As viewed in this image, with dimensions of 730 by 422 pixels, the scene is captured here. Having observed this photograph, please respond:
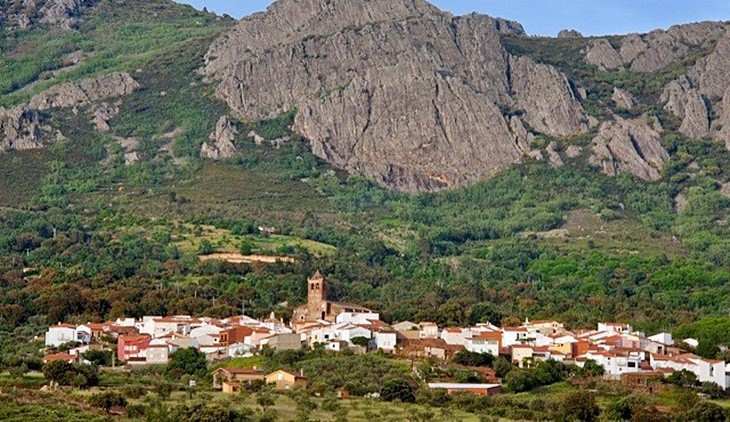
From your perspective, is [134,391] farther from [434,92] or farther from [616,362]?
[434,92]

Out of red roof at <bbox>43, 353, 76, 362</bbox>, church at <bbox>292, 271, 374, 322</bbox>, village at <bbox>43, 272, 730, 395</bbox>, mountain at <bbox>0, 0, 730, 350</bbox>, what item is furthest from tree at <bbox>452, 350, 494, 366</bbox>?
mountain at <bbox>0, 0, 730, 350</bbox>

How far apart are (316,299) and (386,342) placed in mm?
13224

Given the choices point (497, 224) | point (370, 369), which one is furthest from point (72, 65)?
point (370, 369)

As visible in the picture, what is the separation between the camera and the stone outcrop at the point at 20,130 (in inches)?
6403

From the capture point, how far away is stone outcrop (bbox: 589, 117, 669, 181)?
529 feet

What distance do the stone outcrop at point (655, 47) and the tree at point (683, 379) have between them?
109 m

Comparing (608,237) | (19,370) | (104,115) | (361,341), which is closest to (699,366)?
(361,341)

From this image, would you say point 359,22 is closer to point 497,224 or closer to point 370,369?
point 497,224

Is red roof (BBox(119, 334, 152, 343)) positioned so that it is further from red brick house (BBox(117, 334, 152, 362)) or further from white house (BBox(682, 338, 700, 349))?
white house (BBox(682, 338, 700, 349))

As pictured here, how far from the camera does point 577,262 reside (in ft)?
434

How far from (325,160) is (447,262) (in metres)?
31.2

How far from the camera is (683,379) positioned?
80.6m

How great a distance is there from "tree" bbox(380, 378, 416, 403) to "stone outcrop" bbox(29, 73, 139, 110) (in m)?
105

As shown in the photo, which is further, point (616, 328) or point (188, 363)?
point (616, 328)
